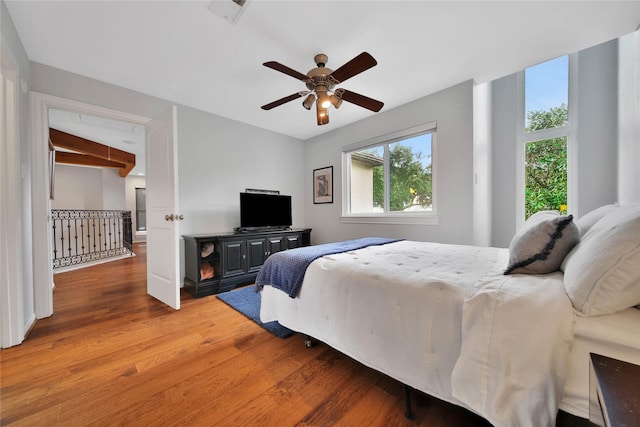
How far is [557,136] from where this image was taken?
3006mm

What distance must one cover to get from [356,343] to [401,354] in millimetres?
270

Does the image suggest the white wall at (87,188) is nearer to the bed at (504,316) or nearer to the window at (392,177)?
the window at (392,177)

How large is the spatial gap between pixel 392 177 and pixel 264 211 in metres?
2.04

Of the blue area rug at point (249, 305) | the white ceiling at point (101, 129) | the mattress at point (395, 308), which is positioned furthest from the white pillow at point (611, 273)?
the white ceiling at point (101, 129)

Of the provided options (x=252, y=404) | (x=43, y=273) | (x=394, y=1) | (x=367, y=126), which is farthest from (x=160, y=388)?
(x=367, y=126)

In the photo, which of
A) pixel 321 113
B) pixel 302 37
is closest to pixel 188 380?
pixel 321 113

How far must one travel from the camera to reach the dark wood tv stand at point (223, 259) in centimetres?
302

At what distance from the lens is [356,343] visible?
1.34 metres

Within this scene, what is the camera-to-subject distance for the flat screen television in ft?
11.6

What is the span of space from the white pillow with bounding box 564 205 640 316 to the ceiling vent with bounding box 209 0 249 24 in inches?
90.7

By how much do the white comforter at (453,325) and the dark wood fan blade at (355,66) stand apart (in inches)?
56.3

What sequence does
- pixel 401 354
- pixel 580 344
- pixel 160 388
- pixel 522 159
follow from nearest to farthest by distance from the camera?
1. pixel 580 344
2. pixel 401 354
3. pixel 160 388
4. pixel 522 159

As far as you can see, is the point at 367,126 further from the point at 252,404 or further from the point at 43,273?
the point at 43,273

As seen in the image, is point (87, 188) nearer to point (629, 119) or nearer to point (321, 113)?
point (321, 113)
